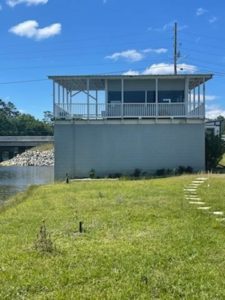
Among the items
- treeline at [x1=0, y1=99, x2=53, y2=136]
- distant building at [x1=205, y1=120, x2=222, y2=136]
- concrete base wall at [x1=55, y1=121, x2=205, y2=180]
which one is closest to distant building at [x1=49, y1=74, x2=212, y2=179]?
concrete base wall at [x1=55, y1=121, x2=205, y2=180]

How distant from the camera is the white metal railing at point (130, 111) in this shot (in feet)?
99.2

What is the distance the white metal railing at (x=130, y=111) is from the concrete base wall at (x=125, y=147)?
1.84 ft

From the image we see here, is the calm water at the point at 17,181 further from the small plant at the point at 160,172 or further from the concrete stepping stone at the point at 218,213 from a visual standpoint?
the concrete stepping stone at the point at 218,213

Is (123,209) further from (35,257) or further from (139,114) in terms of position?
(139,114)

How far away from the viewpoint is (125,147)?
98.2 feet

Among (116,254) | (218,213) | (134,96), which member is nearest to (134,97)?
(134,96)

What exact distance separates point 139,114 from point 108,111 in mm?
1777

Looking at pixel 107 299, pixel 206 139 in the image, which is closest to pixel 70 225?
pixel 107 299

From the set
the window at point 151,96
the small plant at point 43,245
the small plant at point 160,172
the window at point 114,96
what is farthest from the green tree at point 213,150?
the small plant at point 43,245

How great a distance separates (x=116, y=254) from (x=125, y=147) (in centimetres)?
2239

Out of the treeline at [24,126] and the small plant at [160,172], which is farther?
the treeline at [24,126]

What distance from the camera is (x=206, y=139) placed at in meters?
31.8

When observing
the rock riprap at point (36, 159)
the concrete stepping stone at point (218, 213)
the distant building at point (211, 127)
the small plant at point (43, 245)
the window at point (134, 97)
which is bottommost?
the rock riprap at point (36, 159)

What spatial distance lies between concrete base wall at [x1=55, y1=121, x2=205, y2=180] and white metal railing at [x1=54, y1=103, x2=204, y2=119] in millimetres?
562
